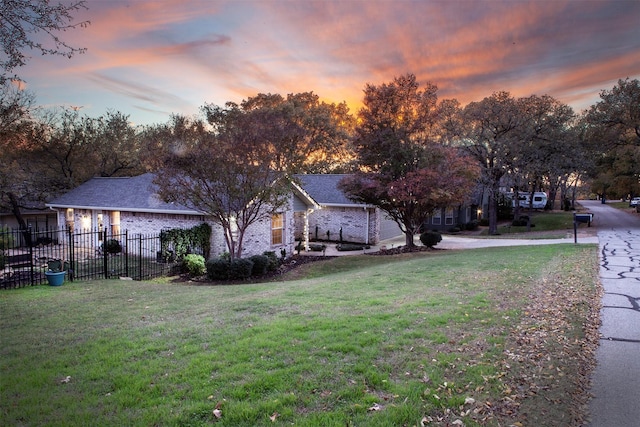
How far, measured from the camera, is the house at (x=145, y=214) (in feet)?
55.3

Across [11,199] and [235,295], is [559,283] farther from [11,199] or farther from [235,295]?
[11,199]

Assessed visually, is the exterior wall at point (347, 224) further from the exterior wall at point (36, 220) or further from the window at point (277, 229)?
the exterior wall at point (36, 220)

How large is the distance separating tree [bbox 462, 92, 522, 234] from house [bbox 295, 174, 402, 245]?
30.7 ft

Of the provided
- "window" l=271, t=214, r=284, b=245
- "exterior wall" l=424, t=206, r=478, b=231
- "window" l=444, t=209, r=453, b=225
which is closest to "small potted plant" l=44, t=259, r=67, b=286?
"window" l=271, t=214, r=284, b=245

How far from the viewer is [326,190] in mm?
25406

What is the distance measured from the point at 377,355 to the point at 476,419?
1414 mm

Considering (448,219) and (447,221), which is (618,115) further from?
(447,221)

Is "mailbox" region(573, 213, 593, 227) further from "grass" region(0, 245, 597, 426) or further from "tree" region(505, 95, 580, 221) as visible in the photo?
"grass" region(0, 245, 597, 426)

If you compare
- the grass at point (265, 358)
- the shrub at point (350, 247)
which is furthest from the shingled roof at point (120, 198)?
the grass at point (265, 358)

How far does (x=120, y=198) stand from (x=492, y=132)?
82.9ft

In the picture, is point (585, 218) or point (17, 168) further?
point (585, 218)

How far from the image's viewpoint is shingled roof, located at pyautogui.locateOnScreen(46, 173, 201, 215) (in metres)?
17.3

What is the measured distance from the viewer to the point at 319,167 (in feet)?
136

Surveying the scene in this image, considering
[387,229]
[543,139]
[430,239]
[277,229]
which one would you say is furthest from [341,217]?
[543,139]
